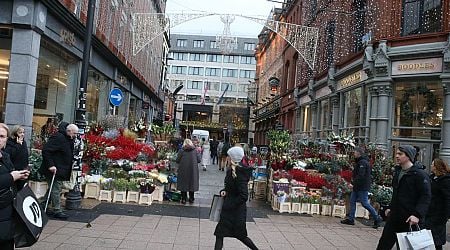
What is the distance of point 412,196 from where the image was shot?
551cm

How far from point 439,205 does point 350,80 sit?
52.5ft

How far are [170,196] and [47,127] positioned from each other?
4.76 metres

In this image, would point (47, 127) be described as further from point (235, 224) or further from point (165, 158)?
point (235, 224)

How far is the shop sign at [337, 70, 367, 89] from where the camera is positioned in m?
19.8

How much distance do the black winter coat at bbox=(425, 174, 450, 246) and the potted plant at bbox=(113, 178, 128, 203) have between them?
7.19 metres

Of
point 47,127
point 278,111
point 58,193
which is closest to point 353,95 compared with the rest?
point 47,127

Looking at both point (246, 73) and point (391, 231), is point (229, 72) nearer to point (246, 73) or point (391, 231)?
point (246, 73)

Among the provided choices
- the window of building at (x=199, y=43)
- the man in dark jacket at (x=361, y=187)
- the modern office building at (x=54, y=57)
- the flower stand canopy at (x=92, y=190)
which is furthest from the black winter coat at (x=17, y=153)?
the window of building at (x=199, y=43)

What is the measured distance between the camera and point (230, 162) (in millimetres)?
6230

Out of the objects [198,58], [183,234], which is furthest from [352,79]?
[198,58]

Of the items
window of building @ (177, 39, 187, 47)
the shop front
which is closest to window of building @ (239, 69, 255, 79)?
window of building @ (177, 39, 187, 47)

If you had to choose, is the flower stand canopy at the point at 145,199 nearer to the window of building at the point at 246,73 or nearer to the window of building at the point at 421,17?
the window of building at the point at 421,17

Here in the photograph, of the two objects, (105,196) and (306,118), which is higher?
(306,118)

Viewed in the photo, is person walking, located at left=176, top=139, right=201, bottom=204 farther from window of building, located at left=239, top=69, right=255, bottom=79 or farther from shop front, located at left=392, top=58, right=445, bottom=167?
window of building, located at left=239, top=69, right=255, bottom=79
